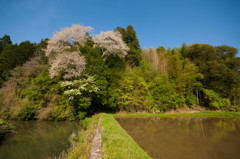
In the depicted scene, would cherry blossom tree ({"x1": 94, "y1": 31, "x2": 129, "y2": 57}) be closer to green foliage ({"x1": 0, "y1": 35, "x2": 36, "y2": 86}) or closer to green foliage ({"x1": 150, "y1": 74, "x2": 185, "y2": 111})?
green foliage ({"x1": 150, "y1": 74, "x2": 185, "y2": 111})

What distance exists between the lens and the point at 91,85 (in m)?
14.3

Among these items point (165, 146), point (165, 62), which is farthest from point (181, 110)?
point (165, 146)

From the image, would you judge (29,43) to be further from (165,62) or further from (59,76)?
(165,62)

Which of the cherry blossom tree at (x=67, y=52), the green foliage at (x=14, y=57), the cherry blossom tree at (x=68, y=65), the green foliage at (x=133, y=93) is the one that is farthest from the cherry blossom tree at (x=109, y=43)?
the green foliage at (x=14, y=57)

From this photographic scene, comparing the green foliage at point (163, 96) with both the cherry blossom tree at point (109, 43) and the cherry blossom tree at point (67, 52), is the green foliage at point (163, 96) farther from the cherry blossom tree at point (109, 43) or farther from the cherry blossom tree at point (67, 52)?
the cherry blossom tree at point (67, 52)

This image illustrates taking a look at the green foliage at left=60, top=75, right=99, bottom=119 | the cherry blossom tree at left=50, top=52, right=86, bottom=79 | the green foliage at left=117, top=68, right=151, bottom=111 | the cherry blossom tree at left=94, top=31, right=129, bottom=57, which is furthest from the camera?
the green foliage at left=117, top=68, right=151, bottom=111

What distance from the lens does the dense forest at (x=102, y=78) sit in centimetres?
1476

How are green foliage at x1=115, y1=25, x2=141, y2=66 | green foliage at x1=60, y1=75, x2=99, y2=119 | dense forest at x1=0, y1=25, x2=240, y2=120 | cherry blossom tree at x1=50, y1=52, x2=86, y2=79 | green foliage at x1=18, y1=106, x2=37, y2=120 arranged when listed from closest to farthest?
green foliage at x1=60, y1=75, x2=99, y2=119, cherry blossom tree at x1=50, y1=52, x2=86, y2=79, dense forest at x1=0, y1=25, x2=240, y2=120, green foliage at x1=18, y1=106, x2=37, y2=120, green foliage at x1=115, y1=25, x2=141, y2=66

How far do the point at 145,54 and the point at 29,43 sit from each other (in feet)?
85.3

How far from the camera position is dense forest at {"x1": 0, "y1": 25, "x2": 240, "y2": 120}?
1476 centimetres

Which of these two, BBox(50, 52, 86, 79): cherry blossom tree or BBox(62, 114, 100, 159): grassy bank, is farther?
BBox(50, 52, 86, 79): cherry blossom tree

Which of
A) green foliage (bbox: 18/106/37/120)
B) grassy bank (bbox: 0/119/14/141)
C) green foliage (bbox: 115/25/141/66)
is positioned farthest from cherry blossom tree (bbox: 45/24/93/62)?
green foliage (bbox: 115/25/141/66)

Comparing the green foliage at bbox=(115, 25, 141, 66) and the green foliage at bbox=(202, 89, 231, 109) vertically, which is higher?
the green foliage at bbox=(115, 25, 141, 66)

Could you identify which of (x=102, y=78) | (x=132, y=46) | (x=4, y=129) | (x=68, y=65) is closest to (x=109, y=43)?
(x=102, y=78)
